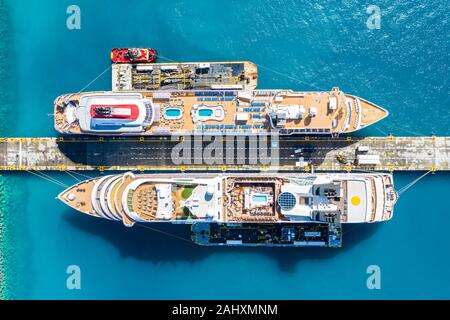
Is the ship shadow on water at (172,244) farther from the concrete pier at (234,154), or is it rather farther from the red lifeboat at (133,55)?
the red lifeboat at (133,55)

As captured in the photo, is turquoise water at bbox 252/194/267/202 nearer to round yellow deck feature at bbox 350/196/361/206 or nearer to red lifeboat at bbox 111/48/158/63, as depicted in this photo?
round yellow deck feature at bbox 350/196/361/206

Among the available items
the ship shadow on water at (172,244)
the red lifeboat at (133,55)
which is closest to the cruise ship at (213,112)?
the red lifeboat at (133,55)

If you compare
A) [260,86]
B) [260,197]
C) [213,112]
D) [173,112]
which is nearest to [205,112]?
[213,112]

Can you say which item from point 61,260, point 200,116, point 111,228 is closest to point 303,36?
point 200,116

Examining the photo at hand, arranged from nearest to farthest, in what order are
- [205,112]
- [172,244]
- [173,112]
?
[205,112] → [173,112] → [172,244]

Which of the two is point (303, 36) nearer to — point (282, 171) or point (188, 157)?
point (282, 171)

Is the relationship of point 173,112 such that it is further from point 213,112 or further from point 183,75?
point 183,75
